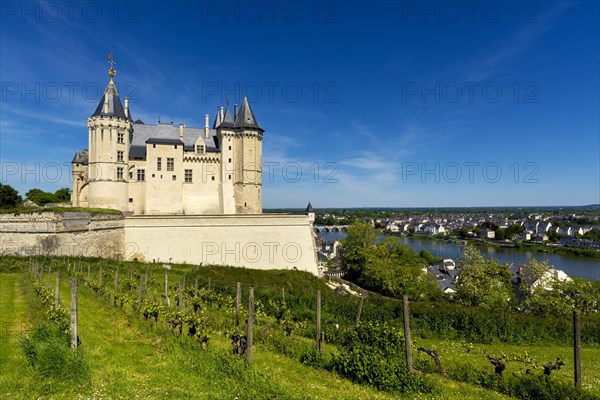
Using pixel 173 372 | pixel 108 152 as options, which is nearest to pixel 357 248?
pixel 108 152

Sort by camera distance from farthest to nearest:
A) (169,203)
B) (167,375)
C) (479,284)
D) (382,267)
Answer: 1. (169,203)
2. (382,267)
3. (479,284)
4. (167,375)

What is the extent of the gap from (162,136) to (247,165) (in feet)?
33.9

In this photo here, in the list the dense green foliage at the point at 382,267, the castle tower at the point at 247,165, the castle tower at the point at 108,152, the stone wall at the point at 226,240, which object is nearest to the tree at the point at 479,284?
the dense green foliage at the point at 382,267

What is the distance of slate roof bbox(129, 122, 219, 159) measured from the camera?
1419 inches

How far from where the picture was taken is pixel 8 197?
38.5m

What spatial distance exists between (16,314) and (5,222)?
18.1 meters

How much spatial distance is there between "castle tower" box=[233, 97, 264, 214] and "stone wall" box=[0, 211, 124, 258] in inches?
501

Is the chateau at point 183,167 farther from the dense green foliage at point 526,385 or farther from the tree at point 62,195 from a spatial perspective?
the dense green foliage at point 526,385

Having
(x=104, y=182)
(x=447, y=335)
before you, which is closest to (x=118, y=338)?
(x=447, y=335)

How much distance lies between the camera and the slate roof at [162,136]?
3603cm

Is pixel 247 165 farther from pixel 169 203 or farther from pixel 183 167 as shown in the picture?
pixel 169 203

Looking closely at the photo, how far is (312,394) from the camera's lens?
666cm

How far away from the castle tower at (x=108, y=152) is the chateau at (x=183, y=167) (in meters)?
0.11

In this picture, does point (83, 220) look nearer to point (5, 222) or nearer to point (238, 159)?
point (5, 222)
